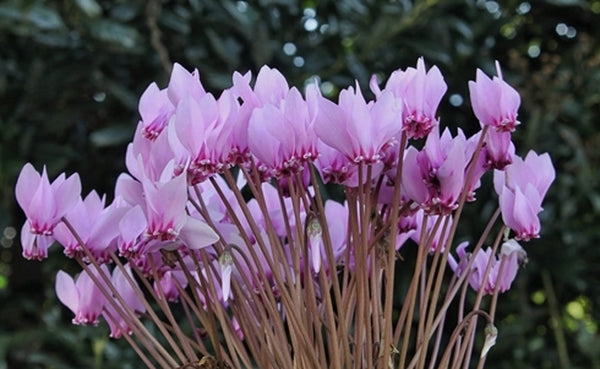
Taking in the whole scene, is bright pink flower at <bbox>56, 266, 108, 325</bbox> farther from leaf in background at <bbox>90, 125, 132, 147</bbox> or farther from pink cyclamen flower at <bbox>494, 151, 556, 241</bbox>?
leaf in background at <bbox>90, 125, 132, 147</bbox>

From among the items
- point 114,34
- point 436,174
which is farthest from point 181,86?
point 114,34

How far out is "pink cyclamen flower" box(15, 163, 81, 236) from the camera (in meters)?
0.35

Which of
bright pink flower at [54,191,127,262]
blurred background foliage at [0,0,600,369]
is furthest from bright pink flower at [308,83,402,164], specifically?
blurred background foliage at [0,0,600,369]

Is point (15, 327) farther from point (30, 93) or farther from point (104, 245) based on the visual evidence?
point (104, 245)

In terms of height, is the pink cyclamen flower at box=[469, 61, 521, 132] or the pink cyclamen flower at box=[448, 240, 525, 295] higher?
the pink cyclamen flower at box=[469, 61, 521, 132]

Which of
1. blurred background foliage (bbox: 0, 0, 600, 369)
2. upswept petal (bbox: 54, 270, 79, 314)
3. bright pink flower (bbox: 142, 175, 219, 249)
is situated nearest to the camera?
bright pink flower (bbox: 142, 175, 219, 249)

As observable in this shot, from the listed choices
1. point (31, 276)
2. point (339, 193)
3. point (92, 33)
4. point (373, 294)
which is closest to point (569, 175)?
point (339, 193)

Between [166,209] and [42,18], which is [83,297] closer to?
[166,209]

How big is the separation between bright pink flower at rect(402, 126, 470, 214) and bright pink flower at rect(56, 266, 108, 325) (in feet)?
0.56

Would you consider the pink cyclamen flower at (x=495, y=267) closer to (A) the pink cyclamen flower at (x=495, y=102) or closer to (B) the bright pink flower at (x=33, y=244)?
(A) the pink cyclamen flower at (x=495, y=102)

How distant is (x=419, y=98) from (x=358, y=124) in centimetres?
4

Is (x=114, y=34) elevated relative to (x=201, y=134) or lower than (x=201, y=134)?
elevated

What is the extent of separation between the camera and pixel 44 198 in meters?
0.35

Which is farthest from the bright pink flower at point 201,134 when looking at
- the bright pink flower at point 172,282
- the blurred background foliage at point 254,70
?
the blurred background foliage at point 254,70
